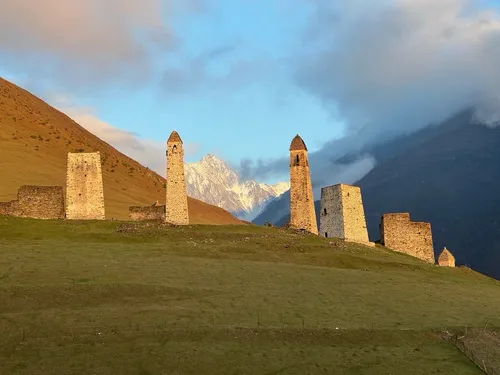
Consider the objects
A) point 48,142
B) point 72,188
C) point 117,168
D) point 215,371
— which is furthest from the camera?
point 117,168

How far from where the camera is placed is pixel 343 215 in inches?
2351

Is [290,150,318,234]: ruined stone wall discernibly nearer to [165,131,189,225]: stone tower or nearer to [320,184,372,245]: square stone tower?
[320,184,372,245]: square stone tower

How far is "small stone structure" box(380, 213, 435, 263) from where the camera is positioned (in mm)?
62688

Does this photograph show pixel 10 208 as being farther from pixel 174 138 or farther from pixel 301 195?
pixel 301 195

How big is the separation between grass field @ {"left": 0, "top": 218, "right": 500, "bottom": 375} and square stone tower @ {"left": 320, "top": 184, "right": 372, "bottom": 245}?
20.2 metres

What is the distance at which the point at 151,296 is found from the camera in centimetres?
2345

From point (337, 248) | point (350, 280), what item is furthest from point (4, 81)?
point (350, 280)

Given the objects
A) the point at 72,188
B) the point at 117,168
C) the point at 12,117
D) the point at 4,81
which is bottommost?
the point at 72,188

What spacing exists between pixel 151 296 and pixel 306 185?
136 feet

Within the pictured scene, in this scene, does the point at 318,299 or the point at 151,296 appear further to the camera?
the point at 318,299

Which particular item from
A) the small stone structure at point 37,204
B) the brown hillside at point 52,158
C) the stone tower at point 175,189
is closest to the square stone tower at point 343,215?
the stone tower at point 175,189

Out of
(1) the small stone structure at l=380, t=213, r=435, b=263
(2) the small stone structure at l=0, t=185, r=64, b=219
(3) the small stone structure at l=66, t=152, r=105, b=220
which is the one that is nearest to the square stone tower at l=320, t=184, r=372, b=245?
(1) the small stone structure at l=380, t=213, r=435, b=263

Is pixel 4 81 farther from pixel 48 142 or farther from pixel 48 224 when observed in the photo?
pixel 48 224

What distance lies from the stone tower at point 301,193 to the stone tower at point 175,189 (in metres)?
13.9
